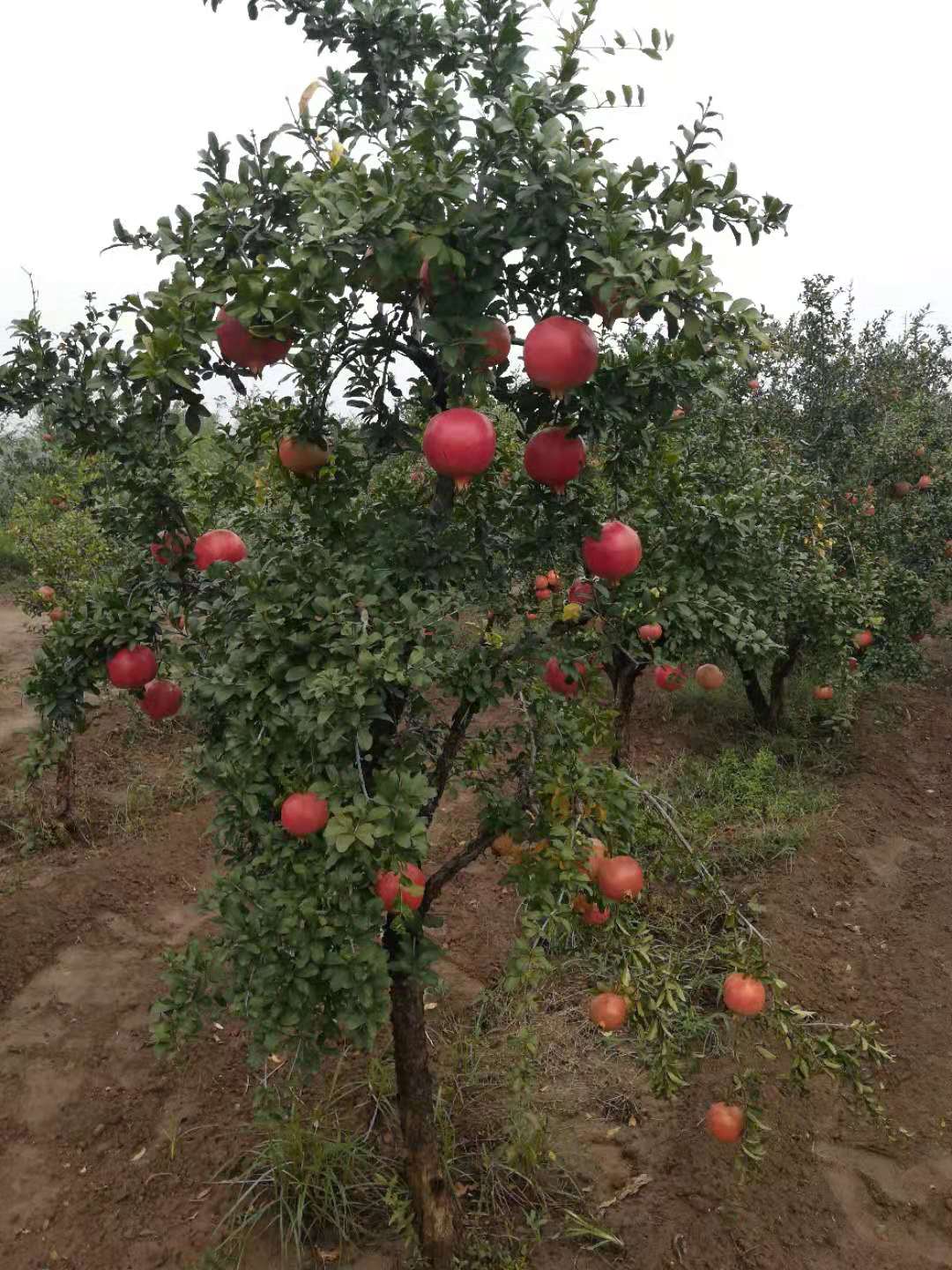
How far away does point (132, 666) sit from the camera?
8.32 feet

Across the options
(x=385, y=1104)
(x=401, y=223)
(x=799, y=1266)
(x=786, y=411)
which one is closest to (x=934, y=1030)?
(x=799, y=1266)

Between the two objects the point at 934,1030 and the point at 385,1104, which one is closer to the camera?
the point at 385,1104

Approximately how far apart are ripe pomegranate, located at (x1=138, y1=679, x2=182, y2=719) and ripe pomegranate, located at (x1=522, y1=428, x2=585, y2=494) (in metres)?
1.29

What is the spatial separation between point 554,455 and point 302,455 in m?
0.76

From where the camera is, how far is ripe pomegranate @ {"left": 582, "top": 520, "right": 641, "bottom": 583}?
7.77 feet

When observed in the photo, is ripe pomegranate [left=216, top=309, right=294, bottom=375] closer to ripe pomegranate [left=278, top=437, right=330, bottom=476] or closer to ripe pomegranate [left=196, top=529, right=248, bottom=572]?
ripe pomegranate [left=278, top=437, right=330, bottom=476]

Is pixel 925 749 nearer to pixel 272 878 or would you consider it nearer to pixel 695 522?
pixel 695 522

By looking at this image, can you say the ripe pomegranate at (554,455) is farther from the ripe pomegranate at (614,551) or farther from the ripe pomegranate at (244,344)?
the ripe pomegranate at (244,344)

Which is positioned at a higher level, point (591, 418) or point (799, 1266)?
point (591, 418)

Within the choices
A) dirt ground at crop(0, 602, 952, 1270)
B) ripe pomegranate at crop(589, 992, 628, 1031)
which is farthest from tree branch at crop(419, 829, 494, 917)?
dirt ground at crop(0, 602, 952, 1270)

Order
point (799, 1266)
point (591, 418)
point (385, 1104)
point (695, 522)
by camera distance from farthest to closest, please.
Result: point (385, 1104) → point (799, 1266) → point (695, 522) → point (591, 418)

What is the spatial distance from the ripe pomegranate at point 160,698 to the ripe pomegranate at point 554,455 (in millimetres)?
1292

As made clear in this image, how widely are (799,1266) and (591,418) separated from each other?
311 centimetres

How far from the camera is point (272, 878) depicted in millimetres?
2262
